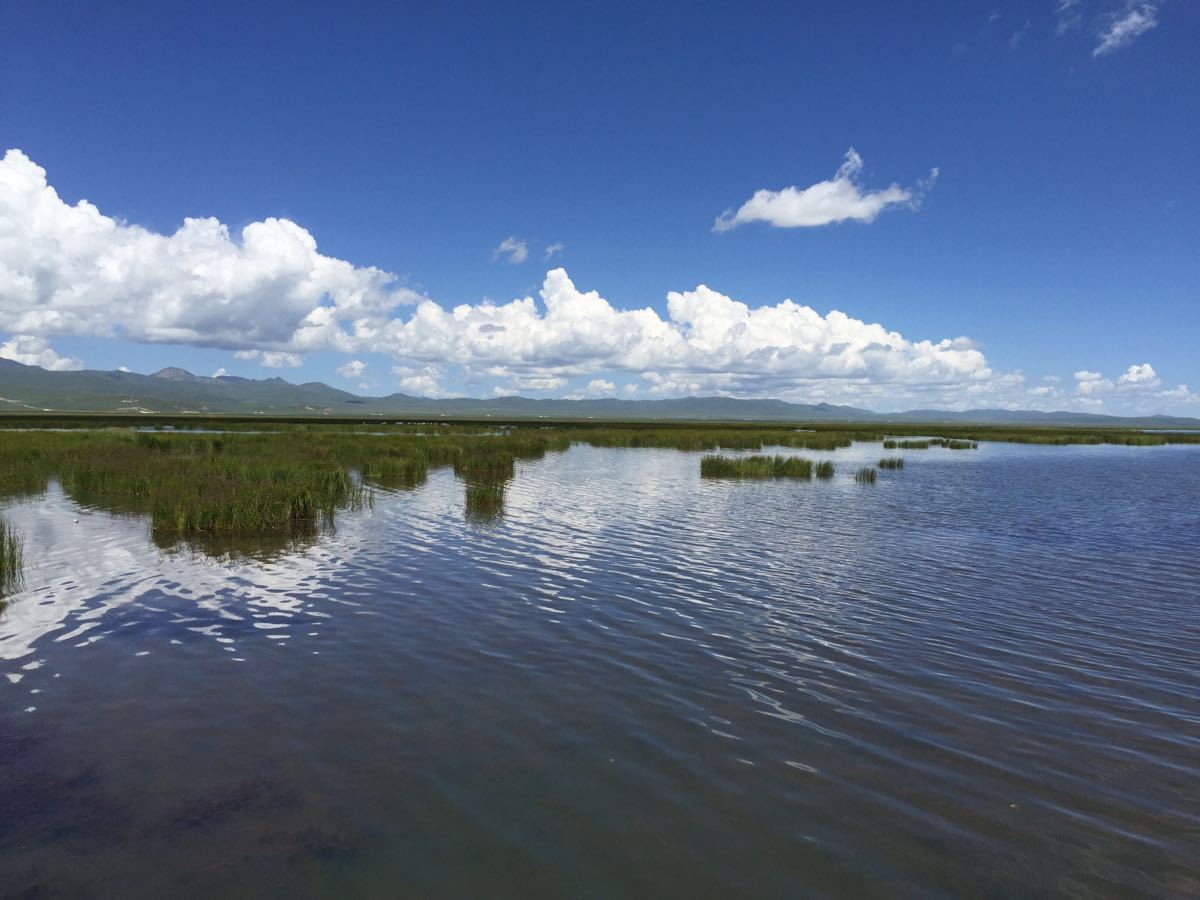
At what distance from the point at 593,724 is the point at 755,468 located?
32077 mm

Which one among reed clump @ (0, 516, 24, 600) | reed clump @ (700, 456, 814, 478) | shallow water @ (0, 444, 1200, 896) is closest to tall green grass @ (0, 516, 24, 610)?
reed clump @ (0, 516, 24, 600)

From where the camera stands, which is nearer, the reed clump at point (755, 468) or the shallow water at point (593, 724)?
the shallow water at point (593, 724)

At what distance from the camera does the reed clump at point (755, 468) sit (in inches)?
1494

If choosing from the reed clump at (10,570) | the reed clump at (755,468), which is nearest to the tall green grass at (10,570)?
the reed clump at (10,570)

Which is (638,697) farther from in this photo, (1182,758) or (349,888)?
(1182,758)

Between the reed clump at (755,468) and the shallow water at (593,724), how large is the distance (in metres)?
20.3

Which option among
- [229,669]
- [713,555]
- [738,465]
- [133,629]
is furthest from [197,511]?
[738,465]

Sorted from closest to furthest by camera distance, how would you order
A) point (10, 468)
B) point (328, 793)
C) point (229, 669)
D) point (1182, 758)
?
point (328, 793) → point (1182, 758) → point (229, 669) → point (10, 468)

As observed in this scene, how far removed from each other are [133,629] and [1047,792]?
1277cm

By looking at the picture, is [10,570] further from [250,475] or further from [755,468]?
[755,468]

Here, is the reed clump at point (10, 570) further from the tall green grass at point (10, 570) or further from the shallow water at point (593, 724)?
the shallow water at point (593, 724)

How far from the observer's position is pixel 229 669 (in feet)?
31.7

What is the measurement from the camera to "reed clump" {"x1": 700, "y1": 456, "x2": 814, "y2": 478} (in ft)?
124

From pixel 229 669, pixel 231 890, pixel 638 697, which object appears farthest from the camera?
pixel 229 669
